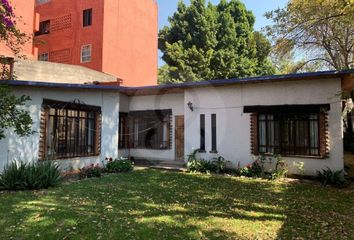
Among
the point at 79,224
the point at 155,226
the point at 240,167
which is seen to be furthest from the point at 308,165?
the point at 79,224

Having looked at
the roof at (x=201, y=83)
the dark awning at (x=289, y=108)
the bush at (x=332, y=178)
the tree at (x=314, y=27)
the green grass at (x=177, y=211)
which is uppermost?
the tree at (x=314, y=27)

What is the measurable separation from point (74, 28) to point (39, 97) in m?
13.3

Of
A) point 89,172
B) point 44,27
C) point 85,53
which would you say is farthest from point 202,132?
point 44,27

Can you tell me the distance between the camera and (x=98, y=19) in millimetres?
19953

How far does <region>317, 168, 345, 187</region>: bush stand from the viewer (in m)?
9.55

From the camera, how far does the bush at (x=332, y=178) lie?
955 centimetres

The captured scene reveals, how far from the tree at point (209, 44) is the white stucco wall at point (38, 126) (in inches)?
524

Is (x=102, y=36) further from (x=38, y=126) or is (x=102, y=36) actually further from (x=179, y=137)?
(x=38, y=126)

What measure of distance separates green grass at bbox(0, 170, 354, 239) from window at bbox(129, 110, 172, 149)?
5.64m

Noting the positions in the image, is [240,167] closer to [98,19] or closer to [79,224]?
[79,224]

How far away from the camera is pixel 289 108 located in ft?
35.3

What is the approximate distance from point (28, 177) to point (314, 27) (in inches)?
469

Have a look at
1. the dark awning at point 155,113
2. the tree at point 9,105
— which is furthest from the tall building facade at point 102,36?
the tree at point 9,105

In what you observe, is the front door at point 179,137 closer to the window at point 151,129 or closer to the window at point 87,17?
the window at point 151,129
